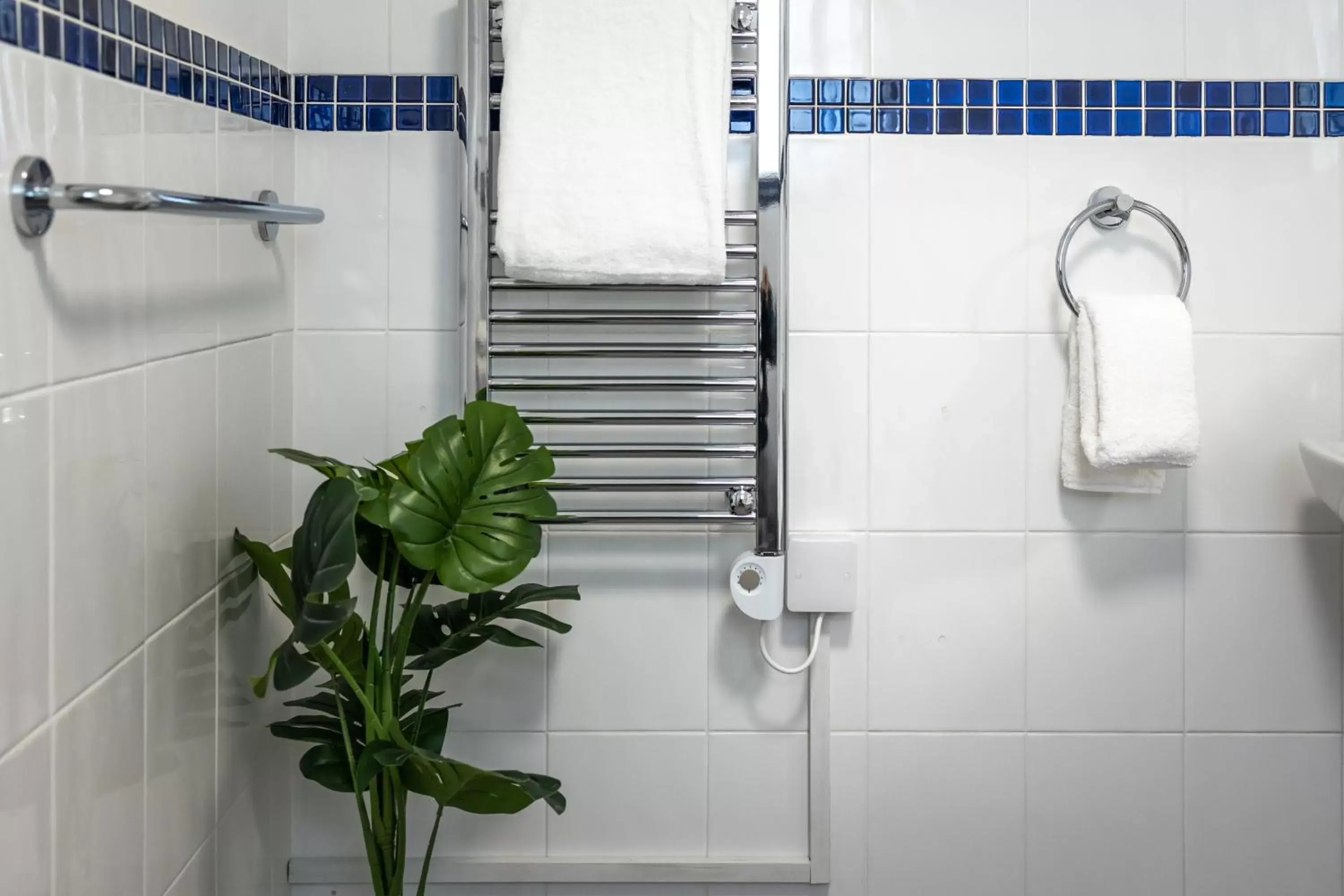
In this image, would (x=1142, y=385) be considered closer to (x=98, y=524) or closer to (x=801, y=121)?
(x=801, y=121)

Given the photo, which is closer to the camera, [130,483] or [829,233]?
[130,483]

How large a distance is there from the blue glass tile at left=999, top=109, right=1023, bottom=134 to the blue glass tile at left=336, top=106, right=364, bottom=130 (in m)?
0.89

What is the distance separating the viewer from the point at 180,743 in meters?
1.37

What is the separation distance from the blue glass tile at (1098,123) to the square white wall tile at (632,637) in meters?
0.79

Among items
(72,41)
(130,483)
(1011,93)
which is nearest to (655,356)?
(1011,93)

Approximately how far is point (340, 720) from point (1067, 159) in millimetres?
1219

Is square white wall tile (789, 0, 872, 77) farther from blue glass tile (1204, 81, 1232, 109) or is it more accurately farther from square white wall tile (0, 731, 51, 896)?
square white wall tile (0, 731, 51, 896)

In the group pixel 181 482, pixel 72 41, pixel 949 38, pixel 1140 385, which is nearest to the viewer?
pixel 72 41

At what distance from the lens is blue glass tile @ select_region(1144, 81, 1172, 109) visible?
1789 millimetres

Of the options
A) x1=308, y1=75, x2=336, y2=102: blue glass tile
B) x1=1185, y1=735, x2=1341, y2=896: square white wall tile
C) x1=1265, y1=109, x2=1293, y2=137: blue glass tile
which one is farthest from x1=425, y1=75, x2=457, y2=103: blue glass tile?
x1=1185, y1=735, x2=1341, y2=896: square white wall tile

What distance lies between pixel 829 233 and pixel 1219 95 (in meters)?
0.57

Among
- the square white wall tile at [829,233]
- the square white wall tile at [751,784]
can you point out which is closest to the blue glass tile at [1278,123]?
the square white wall tile at [829,233]

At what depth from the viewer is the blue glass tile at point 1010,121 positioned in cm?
179

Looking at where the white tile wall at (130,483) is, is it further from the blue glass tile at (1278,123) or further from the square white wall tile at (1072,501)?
the blue glass tile at (1278,123)
